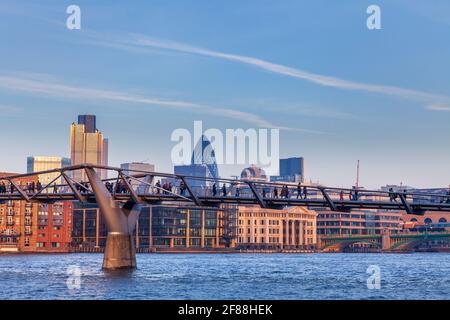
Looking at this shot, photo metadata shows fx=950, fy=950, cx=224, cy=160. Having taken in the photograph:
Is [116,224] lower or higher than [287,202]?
lower

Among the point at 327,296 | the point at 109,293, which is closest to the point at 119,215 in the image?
the point at 109,293

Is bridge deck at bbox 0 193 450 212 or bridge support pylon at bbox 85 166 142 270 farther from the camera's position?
bridge support pylon at bbox 85 166 142 270

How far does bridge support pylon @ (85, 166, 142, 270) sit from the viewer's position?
344ft

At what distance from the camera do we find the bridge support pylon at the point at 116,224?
10488cm

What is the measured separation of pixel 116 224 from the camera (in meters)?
106

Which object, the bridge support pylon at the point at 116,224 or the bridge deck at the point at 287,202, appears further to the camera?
the bridge support pylon at the point at 116,224

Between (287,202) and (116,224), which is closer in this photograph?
(287,202)
